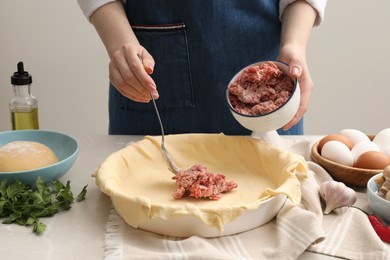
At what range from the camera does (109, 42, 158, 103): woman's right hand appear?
A: 1.12 metres

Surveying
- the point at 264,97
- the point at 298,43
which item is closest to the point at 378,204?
the point at 264,97

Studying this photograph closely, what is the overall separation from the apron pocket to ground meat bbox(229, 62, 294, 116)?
0.24 meters

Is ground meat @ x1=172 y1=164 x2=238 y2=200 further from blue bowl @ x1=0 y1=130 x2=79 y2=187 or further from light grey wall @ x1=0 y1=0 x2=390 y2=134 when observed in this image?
light grey wall @ x1=0 y1=0 x2=390 y2=134

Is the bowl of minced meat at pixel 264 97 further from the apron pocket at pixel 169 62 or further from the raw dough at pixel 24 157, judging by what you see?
the raw dough at pixel 24 157

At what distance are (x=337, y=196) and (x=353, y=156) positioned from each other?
0.48ft

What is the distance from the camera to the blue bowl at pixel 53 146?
1.07 m

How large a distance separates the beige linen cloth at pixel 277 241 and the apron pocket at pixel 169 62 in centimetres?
45

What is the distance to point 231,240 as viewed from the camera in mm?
934

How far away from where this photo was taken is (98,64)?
7.68 ft

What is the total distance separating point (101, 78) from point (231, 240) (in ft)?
5.03

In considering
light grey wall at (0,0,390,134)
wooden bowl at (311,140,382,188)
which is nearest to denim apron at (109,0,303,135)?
wooden bowl at (311,140,382,188)

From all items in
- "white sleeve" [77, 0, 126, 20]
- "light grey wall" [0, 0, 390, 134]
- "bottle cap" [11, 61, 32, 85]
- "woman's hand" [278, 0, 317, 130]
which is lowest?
"light grey wall" [0, 0, 390, 134]

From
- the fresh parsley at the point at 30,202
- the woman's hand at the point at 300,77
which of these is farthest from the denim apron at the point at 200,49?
the fresh parsley at the point at 30,202

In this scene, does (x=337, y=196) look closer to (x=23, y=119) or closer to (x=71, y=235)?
(x=71, y=235)
